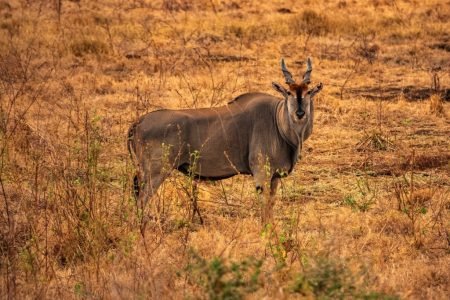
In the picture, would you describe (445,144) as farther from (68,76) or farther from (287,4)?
(287,4)

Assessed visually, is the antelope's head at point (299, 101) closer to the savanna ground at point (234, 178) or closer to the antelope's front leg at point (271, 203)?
the antelope's front leg at point (271, 203)

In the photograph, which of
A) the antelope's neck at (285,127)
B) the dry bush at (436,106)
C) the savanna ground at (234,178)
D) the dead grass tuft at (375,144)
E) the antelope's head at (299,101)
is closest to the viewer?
the savanna ground at (234,178)

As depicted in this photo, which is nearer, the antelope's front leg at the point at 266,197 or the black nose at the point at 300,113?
the antelope's front leg at the point at 266,197

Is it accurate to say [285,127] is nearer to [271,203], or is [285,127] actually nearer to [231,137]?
[231,137]

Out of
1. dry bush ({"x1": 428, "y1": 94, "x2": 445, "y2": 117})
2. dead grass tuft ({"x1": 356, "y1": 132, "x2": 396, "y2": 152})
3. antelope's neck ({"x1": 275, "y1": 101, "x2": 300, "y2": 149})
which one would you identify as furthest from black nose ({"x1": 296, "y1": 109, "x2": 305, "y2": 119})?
dry bush ({"x1": 428, "y1": 94, "x2": 445, "y2": 117})

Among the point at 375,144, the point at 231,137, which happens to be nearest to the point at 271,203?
the point at 231,137

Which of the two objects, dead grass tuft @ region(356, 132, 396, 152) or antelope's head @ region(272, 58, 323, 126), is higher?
antelope's head @ region(272, 58, 323, 126)

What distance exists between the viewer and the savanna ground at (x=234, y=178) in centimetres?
574

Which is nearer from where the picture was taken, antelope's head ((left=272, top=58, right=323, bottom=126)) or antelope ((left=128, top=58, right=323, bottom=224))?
antelope's head ((left=272, top=58, right=323, bottom=126))

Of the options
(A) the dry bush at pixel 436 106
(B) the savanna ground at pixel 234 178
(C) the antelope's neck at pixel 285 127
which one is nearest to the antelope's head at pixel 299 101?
(C) the antelope's neck at pixel 285 127

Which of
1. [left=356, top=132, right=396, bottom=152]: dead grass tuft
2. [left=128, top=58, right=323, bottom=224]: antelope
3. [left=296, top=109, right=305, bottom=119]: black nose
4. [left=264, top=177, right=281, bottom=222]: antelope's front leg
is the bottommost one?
[left=356, top=132, right=396, bottom=152]: dead grass tuft

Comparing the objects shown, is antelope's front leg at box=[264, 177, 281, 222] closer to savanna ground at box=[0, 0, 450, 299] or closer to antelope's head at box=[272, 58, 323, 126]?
savanna ground at box=[0, 0, 450, 299]

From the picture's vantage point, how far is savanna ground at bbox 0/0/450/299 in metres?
5.74

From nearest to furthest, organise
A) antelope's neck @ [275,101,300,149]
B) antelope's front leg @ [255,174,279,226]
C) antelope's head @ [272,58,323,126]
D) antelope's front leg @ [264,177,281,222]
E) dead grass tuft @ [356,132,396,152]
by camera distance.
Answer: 1. antelope's front leg @ [255,174,279,226]
2. antelope's front leg @ [264,177,281,222]
3. antelope's head @ [272,58,323,126]
4. antelope's neck @ [275,101,300,149]
5. dead grass tuft @ [356,132,396,152]
